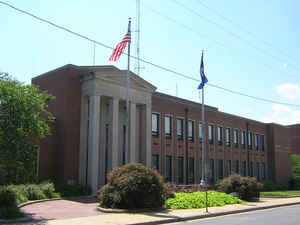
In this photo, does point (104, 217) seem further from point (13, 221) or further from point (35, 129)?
point (35, 129)

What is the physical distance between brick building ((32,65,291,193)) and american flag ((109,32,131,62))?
4.67 m

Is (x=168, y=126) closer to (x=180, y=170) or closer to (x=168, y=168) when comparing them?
(x=168, y=168)

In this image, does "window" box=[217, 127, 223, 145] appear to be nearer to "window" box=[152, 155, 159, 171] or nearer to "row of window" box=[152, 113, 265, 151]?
"row of window" box=[152, 113, 265, 151]

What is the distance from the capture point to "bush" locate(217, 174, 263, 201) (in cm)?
2458

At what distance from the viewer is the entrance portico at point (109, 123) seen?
2578 centimetres

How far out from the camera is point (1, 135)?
15109 millimetres

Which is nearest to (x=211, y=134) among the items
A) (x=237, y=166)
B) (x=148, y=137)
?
(x=237, y=166)

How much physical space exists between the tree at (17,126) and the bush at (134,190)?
4.14 meters

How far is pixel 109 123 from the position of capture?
2736 centimetres

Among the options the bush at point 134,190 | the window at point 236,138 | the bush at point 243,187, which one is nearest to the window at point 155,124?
the bush at point 243,187

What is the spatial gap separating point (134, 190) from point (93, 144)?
8857 mm

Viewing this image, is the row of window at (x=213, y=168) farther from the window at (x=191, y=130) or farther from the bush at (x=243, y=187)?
the bush at (x=243, y=187)

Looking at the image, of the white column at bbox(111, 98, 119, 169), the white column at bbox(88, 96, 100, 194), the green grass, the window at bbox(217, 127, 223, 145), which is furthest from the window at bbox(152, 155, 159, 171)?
the window at bbox(217, 127, 223, 145)

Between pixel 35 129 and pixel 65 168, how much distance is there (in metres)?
9.69
